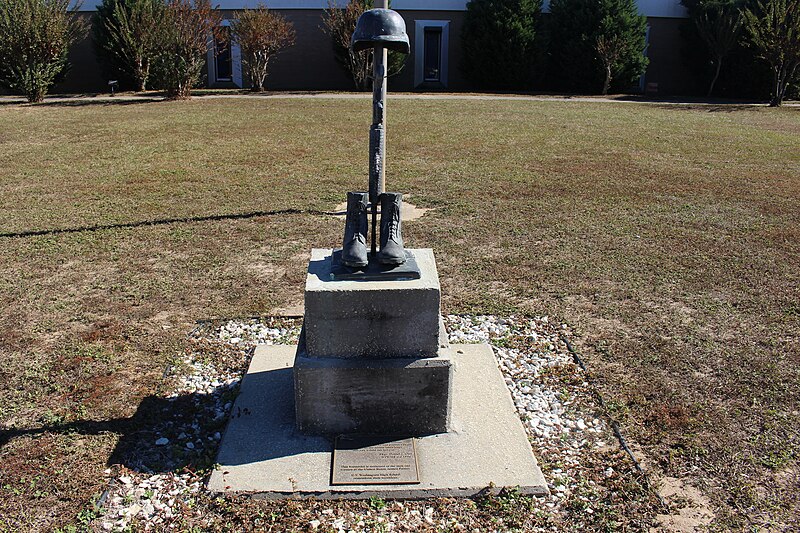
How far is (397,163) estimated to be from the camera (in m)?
12.0

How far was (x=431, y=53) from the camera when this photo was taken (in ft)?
92.3

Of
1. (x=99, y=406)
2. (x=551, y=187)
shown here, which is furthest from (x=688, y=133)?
(x=99, y=406)

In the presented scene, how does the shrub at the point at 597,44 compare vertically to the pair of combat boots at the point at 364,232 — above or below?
above

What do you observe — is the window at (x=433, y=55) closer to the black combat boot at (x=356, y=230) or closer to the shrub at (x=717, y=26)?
the shrub at (x=717, y=26)

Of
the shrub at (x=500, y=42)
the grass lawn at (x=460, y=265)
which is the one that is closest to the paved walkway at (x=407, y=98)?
the shrub at (x=500, y=42)

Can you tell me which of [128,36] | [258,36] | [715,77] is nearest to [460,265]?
[258,36]

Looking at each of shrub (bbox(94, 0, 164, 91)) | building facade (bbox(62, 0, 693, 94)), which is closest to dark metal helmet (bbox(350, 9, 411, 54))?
shrub (bbox(94, 0, 164, 91))

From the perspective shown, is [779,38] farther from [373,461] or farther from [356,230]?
[373,461]

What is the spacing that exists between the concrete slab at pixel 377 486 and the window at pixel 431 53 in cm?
2456

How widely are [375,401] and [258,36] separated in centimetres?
2158

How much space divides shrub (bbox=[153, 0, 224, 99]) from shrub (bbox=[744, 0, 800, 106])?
55.4 feet

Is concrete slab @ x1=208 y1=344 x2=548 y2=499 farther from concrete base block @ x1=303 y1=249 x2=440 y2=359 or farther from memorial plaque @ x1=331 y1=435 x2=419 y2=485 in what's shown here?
concrete base block @ x1=303 y1=249 x2=440 y2=359

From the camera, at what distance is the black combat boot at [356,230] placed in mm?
3688

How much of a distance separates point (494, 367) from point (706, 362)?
60.4 inches
